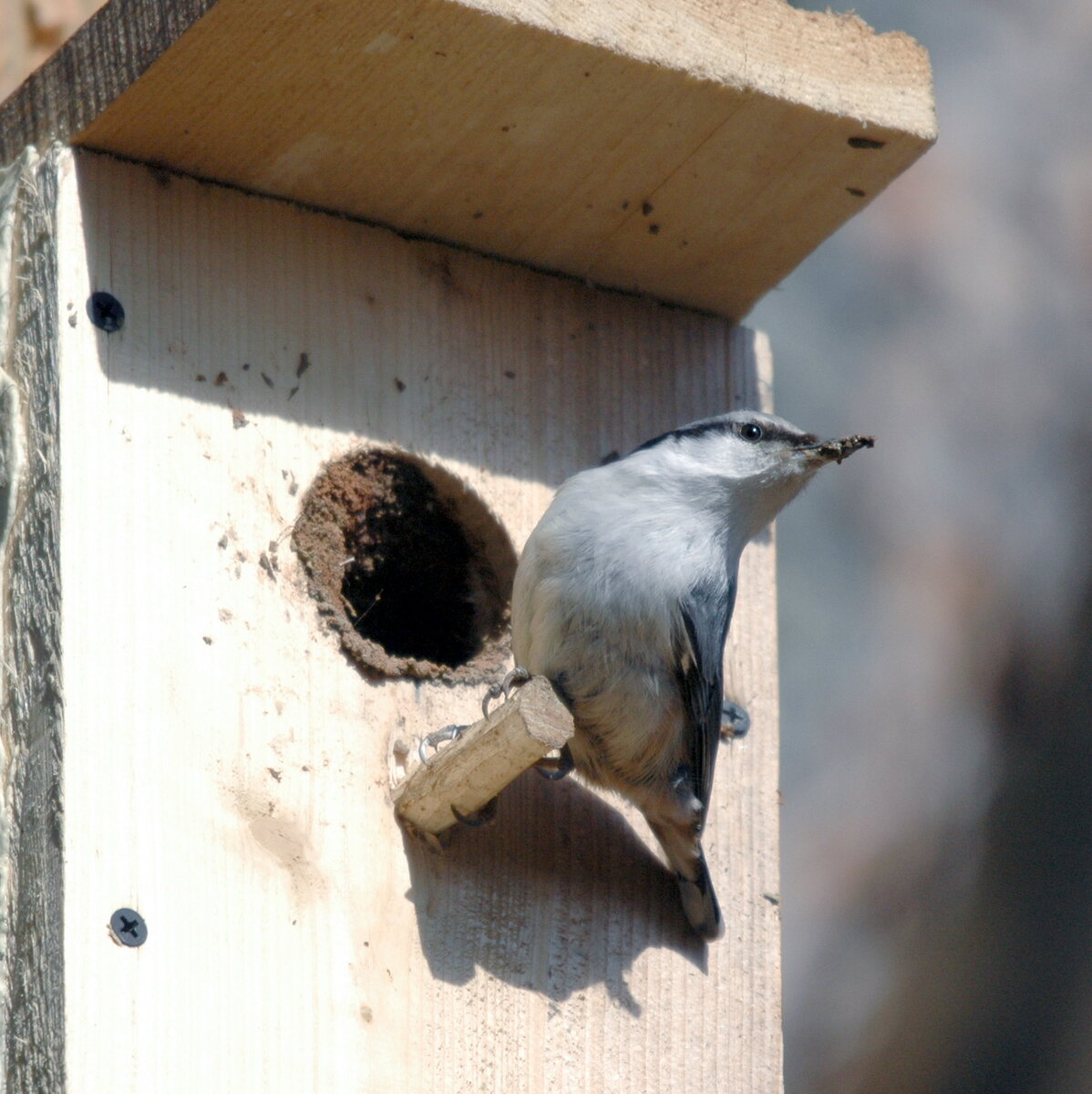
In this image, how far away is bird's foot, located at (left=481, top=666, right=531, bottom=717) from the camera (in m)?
2.63

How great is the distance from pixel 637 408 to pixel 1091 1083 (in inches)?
78.2

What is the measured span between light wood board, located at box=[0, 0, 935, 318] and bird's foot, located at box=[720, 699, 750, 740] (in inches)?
28.2

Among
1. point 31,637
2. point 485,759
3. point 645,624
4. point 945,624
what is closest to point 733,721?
point 645,624

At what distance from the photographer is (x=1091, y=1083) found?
402cm

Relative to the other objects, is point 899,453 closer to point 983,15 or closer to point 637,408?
point 983,15

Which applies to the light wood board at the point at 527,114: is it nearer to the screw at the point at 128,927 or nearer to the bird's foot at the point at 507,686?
the bird's foot at the point at 507,686

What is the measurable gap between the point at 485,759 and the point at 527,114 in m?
0.91

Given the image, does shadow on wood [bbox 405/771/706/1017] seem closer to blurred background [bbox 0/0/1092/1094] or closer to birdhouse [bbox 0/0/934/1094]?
birdhouse [bbox 0/0/934/1094]

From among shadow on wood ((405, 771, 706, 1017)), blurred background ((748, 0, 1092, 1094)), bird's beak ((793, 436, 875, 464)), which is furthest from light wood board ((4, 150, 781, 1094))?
blurred background ((748, 0, 1092, 1094))

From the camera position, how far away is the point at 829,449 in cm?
274

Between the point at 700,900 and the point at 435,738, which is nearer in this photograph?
the point at 435,738

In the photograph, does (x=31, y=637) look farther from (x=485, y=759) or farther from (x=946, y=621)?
(x=946, y=621)

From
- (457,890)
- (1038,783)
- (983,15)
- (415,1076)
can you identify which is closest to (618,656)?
(457,890)

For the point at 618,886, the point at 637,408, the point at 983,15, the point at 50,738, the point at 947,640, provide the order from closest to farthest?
the point at 50,738 < the point at 618,886 < the point at 637,408 < the point at 947,640 < the point at 983,15
